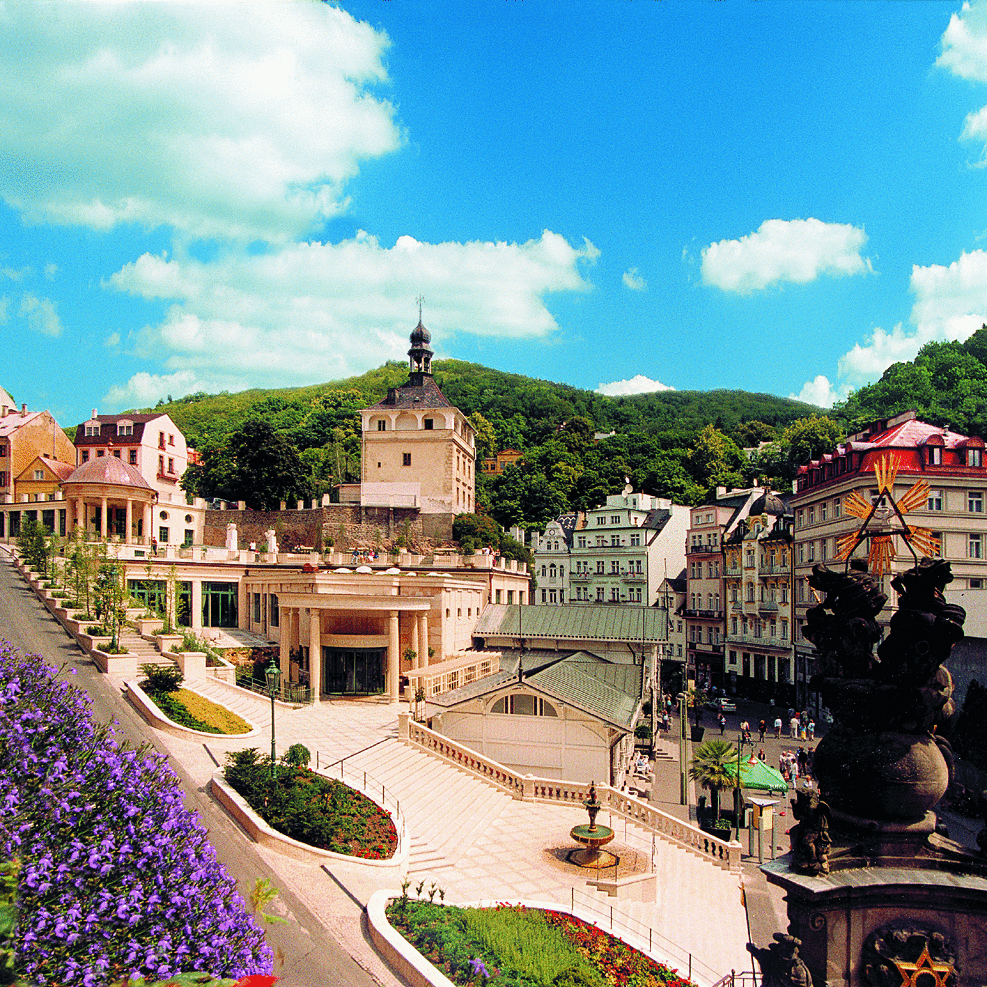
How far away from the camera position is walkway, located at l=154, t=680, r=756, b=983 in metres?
16.1

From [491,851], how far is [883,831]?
11301 mm

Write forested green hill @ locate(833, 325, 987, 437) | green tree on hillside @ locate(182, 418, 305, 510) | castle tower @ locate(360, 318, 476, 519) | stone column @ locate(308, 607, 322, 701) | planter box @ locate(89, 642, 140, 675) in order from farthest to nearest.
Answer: forested green hill @ locate(833, 325, 987, 437) → green tree on hillside @ locate(182, 418, 305, 510) → castle tower @ locate(360, 318, 476, 519) → stone column @ locate(308, 607, 322, 701) → planter box @ locate(89, 642, 140, 675)

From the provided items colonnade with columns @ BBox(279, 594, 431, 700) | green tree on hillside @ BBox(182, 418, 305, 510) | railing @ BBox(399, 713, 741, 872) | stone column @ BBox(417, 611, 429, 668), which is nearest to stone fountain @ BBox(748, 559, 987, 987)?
railing @ BBox(399, 713, 741, 872)

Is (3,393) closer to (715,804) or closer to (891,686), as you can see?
(715,804)

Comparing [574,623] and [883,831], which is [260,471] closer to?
[574,623]

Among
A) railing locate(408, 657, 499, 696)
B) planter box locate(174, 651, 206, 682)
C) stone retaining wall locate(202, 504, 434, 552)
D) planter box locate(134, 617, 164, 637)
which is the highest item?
stone retaining wall locate(202, 504, 434, 552)

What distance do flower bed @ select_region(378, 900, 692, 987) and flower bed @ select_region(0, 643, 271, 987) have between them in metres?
5.20

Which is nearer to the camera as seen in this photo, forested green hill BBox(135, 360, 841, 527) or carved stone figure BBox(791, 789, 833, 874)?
carved stone figure BBox(791, 789, 833, 874)

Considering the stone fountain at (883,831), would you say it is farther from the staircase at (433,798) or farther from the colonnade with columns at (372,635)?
the colonnade with columns at (372,635)

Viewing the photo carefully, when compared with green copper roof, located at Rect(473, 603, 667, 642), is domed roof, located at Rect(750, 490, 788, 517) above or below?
above

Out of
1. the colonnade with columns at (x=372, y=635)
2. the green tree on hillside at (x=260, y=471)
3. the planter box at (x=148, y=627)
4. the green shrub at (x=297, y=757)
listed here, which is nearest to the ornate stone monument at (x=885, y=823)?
the green shrub at (x=297, y=757)

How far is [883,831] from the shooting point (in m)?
11.1

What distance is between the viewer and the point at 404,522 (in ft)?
190

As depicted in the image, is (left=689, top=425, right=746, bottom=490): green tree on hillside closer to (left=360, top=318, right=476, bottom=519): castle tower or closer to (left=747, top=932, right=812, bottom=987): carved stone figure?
(left=360, top=318, right=476, bottom=519): castle tower
